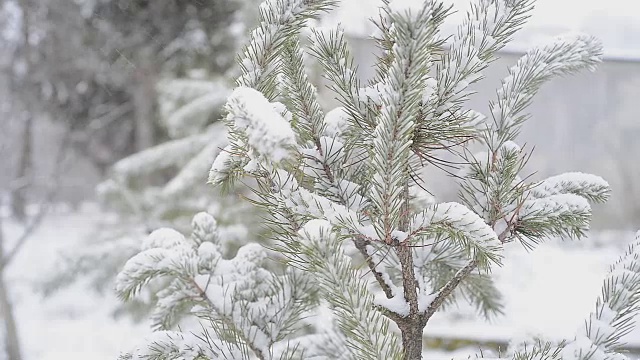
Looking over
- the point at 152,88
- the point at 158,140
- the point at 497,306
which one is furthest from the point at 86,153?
the point at 497,306

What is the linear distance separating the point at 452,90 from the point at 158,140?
3.16 m

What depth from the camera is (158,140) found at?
3463 millimetres

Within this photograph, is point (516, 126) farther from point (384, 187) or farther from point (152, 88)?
point (152, 88)

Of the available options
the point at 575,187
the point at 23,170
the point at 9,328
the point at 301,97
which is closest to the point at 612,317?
the point at 575,187

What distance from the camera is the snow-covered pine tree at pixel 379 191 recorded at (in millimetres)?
435

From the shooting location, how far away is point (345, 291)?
0.44m

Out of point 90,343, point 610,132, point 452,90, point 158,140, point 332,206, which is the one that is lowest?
point 332,206

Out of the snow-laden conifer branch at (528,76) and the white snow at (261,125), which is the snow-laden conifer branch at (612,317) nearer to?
the snow-laden conifer branch at (528,76)

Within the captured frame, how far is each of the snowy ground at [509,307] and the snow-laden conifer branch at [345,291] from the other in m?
2.50

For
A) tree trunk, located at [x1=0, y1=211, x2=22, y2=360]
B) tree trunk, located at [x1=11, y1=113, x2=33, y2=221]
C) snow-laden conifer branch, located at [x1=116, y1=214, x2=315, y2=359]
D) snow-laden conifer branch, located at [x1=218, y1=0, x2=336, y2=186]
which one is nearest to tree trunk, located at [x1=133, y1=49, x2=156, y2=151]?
tree trunk, located at [x1=11, y1=113, x2=33, y2=221]

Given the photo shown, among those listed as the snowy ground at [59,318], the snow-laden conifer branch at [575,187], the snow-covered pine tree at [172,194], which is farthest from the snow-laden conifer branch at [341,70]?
the snowy ground at [59,318]

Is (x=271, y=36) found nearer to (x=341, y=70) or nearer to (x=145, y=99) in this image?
(x=341, y=70)

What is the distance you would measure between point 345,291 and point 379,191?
3.3 inches

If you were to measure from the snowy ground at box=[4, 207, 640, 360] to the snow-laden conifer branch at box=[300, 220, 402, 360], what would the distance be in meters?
2.50
